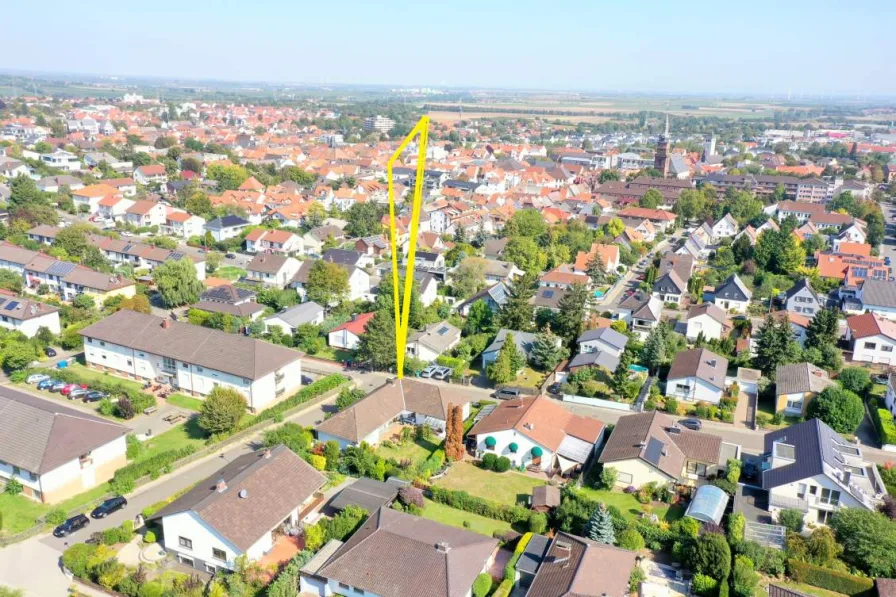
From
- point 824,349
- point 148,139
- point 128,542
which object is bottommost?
point 128,542

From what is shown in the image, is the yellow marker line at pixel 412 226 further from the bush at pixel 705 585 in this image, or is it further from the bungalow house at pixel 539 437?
the bush at pixel 705 585

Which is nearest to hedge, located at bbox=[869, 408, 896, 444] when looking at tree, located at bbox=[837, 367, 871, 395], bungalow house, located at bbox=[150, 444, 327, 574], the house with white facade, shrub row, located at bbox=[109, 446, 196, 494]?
tree, located at bbox=[837, 367, 871, 395]

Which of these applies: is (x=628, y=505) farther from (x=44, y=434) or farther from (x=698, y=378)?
(x=44, y=434)

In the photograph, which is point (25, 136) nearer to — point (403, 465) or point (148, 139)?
point (148, 139)

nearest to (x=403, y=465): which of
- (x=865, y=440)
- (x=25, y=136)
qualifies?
(x=865, y=440)

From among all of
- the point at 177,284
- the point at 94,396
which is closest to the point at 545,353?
the point at 94,396

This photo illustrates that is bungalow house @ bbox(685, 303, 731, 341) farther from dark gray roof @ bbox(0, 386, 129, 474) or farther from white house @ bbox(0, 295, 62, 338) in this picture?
white house @ bbox(0, 295, 62, 338)

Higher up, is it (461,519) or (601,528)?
(601,528)

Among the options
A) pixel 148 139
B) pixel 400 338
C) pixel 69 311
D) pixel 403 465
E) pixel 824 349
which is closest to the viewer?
pixel 403 465
